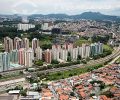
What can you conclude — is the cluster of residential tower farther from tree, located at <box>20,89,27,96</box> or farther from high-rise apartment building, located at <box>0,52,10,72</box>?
tree, located at <box>20,89,27,96</box>

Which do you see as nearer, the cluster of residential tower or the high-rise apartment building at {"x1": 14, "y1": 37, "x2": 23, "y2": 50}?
the cluster of residential tower

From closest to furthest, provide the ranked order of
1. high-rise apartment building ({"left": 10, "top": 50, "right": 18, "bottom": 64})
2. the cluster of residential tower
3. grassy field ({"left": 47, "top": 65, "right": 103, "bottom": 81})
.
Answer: grassy field ({"left": 47, "top": 65, "right": 103, "bottom": 81}) < the cluster of residential tower < high-rise apartment building ({"left": 10, "top": 50, "right": 18, "bottom": 64})

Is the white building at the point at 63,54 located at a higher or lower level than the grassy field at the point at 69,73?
higher

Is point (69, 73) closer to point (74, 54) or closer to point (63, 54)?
point (63, 54)

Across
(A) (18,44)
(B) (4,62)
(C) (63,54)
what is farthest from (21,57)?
(A) (18,44)

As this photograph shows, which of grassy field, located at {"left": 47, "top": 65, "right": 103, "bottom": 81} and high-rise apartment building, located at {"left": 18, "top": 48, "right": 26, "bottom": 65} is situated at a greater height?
high-rise apartment building, located at {"left": 18, "top": 48, "right": 26, "bottom": 65}

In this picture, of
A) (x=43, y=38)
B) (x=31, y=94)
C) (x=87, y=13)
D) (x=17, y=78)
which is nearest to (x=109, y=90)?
(x=31, y=94)

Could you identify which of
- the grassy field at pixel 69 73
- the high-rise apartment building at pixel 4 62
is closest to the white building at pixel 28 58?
the high-rise apartment building at pixel 4 62

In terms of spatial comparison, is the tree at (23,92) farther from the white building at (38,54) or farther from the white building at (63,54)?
the white building at (63,54)

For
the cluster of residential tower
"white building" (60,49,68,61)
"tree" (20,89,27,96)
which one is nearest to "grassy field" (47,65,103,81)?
"white building" (60,49,68,61)

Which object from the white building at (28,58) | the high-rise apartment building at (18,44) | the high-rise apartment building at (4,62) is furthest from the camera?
the high-rise apartment building at (18,44)

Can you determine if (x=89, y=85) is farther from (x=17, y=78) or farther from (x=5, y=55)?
(x=5, y=55)
